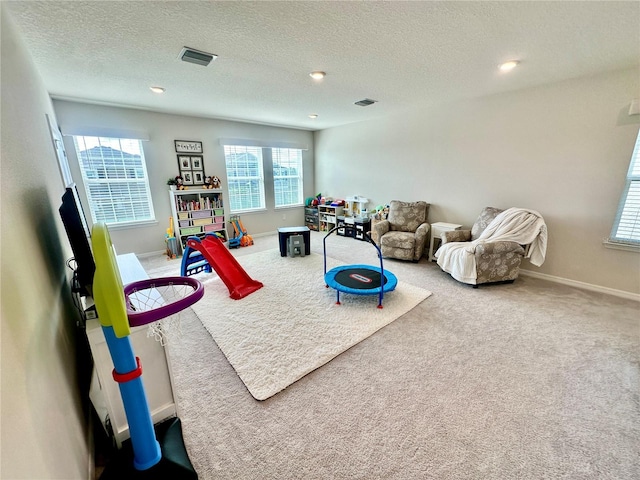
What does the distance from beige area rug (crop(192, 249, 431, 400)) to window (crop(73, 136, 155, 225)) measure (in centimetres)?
192

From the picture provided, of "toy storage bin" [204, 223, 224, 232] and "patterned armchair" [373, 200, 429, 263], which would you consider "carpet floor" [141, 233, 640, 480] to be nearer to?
"patterned armchair" [373, 200, 429, 263]

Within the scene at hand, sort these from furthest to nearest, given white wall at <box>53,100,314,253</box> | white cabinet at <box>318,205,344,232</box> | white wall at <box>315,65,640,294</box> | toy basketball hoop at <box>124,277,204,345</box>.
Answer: white cabinet at <box>318,205,344,232</box>, white wall at <box>53,100,314,253</box>, white wall at <box>315,65,640,294</box>, toy basketball hoop at <box>124,277,204,345</box>

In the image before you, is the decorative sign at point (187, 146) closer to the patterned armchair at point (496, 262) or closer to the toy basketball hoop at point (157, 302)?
the toy basketball hoop at point (157, 302)

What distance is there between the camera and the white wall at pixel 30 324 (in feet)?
2.22

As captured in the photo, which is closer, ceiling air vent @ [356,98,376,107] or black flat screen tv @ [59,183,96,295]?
black flat screen tv @ [59,183,96,295]

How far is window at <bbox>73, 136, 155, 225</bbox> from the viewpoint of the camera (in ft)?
12.8

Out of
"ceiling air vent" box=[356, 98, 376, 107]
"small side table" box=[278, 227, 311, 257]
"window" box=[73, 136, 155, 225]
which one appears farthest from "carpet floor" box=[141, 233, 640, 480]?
"ceiling air vent" box=[356, 98, 376, 107]

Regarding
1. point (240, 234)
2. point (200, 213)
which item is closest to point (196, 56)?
point (200, 213)

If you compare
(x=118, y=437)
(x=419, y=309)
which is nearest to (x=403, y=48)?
(x=419, y=309)

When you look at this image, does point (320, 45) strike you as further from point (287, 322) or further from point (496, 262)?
point (496, 262)

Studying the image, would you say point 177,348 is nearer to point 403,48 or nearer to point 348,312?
point 348,312

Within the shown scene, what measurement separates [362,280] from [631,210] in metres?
3.00

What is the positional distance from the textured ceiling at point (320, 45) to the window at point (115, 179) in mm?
718

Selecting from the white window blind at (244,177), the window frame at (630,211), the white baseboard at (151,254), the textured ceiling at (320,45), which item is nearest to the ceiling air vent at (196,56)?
the textured ceiling at (320,45)
